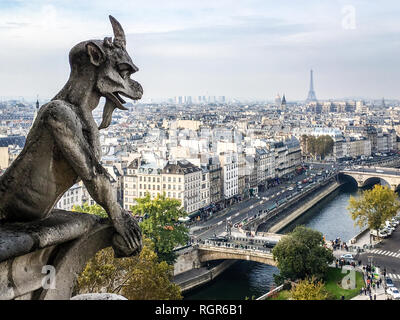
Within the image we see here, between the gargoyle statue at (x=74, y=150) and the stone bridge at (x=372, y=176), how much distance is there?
5640 centimetres

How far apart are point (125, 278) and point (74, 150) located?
1095cm

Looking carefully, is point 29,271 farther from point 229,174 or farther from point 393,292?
point 229,174

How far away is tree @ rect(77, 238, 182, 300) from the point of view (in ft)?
43.9

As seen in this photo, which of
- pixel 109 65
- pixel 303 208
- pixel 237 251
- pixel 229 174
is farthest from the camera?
pixel 229 174

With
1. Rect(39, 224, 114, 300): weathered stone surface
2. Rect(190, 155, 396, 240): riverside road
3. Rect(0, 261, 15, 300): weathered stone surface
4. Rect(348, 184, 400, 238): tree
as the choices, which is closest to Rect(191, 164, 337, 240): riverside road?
Rect(190, 155, 396, 240): riverside road

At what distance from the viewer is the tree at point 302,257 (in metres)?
24.3

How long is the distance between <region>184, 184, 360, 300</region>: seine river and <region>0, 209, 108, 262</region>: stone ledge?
67.5 feet

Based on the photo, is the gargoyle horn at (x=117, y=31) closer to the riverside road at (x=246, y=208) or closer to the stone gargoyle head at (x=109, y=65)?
the stone gargoyle head at (x=109, y=65)

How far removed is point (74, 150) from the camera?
139 inches

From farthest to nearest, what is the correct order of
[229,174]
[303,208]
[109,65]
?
[229,174] < [303,208] < [109,65]

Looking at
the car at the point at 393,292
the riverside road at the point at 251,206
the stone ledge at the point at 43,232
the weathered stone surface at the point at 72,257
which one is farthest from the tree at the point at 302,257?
the stone ledge at the point at 43,232

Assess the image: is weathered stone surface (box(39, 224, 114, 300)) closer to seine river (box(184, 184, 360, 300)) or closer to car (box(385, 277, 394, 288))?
seine river (box(184, 184, 360, 300))

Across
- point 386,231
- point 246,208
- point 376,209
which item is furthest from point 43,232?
point 246,208
